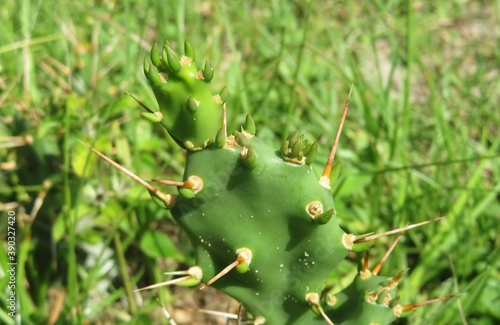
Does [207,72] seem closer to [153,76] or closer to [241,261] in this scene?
[153,76]

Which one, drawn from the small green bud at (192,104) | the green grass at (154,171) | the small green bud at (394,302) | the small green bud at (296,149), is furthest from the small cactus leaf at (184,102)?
the green grass at (154,171)

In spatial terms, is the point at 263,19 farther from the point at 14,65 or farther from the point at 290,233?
the point at 290,233

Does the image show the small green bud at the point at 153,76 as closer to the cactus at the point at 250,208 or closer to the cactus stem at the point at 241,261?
the cactus at the point at 250,208

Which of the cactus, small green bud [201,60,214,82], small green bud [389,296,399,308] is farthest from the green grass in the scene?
small green bud [201,60,214,82]

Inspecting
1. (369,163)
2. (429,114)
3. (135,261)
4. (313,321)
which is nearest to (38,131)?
(135,261)

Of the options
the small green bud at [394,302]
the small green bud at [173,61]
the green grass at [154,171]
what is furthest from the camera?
the green grass at [154,171]

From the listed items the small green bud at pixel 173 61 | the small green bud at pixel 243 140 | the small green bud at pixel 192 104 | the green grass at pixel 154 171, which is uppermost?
the small green bud at pixel 173 61

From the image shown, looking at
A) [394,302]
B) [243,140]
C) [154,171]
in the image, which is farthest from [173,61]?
[154,171]
